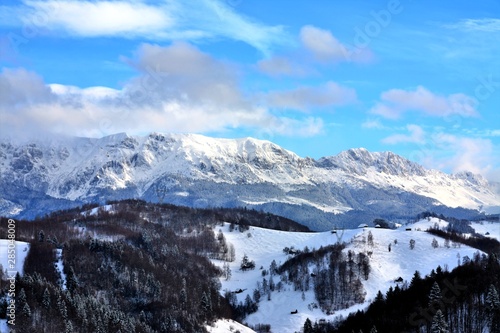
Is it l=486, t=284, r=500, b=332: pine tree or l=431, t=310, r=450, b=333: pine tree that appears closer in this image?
l=431, t=310, r=450, b=333: pine tree

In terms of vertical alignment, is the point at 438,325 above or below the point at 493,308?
below

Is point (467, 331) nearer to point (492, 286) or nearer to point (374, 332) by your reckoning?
point (492, 286)

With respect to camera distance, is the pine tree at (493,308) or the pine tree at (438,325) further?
the pine tree at (493,308)

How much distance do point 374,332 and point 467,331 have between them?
32319 mm

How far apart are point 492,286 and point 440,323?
96.9 ft

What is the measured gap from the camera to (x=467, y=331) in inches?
7790

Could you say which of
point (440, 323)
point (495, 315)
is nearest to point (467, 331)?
point (495, 315)

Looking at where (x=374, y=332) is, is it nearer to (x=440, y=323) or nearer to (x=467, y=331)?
(x=440, y=323)

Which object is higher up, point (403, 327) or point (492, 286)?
point (492, 286)

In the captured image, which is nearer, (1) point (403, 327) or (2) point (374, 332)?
(2) point (374, 332)

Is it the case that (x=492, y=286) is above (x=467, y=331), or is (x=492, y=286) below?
above

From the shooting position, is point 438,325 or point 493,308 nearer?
point 438,325

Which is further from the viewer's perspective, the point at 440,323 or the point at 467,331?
the point at 467,331

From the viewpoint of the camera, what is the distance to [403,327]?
197m
